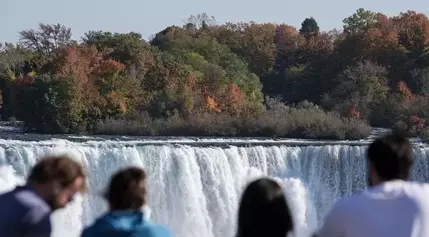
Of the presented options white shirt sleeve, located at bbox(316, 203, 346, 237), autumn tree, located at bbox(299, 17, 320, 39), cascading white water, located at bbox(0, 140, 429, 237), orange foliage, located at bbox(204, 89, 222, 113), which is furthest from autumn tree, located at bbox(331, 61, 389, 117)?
white shirt sleeve, located at bbox(316, 203, 346, 237)

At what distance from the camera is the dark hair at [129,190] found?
154 inches

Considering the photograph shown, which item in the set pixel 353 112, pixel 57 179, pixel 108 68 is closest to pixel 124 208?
pixel 57 179

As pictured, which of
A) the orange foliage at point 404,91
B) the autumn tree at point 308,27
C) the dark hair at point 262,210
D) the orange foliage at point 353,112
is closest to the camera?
the dark hair at point 262,210

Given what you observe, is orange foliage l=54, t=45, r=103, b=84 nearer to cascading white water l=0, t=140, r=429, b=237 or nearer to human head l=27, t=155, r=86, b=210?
cascading white water l=0, t=140, r=429, b=237

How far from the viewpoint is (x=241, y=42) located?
52.0 m

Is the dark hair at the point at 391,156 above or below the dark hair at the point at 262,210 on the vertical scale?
above

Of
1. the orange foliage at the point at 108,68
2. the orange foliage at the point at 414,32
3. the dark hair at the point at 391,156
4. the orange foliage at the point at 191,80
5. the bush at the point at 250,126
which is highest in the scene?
the orange foliage at the point at 414,32

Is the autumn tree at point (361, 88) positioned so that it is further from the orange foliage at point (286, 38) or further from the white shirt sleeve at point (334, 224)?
the white shirt sleeve at point (334, 224)

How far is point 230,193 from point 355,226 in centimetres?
1691

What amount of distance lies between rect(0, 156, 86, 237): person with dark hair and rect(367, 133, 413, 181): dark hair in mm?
1082

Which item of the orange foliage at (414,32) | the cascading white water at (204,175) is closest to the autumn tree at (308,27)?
the orange foliage at (414,32)

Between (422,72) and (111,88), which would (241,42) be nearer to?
(422,72)

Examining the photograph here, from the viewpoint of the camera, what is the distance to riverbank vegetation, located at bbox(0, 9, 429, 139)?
32281 millimetres

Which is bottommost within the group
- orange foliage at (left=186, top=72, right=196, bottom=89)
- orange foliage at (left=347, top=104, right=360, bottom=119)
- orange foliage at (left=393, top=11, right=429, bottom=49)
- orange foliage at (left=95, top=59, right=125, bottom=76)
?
orange foliage at (left=347, top=104, right=360, bottom=119)
